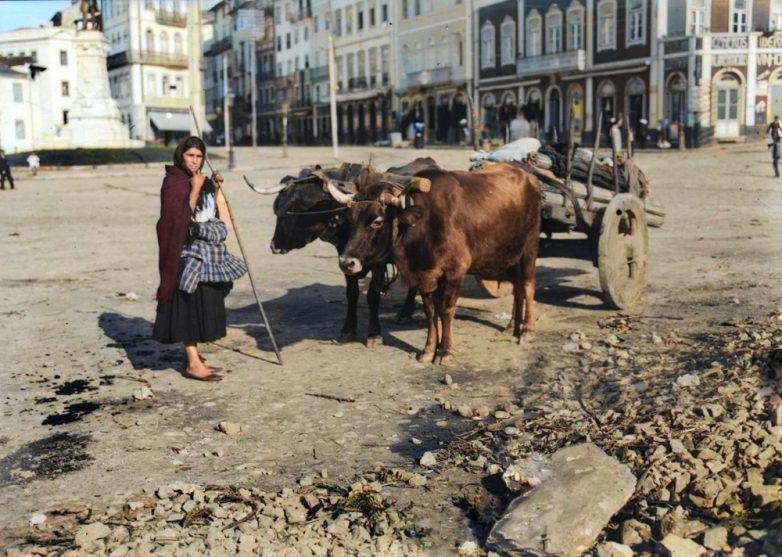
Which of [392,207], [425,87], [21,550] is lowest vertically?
[21,550]

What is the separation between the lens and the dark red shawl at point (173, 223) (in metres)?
6.75

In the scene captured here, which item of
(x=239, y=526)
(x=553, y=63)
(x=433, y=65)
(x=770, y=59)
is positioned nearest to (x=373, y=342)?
(x=239, y=526)

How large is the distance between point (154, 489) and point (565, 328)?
15.2 ft

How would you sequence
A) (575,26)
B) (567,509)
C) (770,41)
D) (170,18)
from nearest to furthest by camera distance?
(567,509) < (770,41) < (575,26) < (170,18)

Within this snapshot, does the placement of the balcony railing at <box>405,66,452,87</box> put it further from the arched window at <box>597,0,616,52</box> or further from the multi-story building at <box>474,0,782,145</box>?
the arched window at <box>597,0,616,52</box>

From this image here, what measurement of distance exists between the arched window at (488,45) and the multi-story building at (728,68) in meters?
14.2

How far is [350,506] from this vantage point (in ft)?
14.9

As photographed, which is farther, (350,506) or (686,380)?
(686,380)

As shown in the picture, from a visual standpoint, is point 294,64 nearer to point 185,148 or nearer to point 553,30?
point 553,30

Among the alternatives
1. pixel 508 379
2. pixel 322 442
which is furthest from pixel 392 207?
pixel 322 442

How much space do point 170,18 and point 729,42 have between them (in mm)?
52286

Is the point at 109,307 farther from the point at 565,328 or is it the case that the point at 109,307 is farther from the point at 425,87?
the point at 425,87

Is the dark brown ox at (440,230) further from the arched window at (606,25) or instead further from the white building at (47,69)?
the white building at (47,69)

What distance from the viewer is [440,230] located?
7.22 meters
